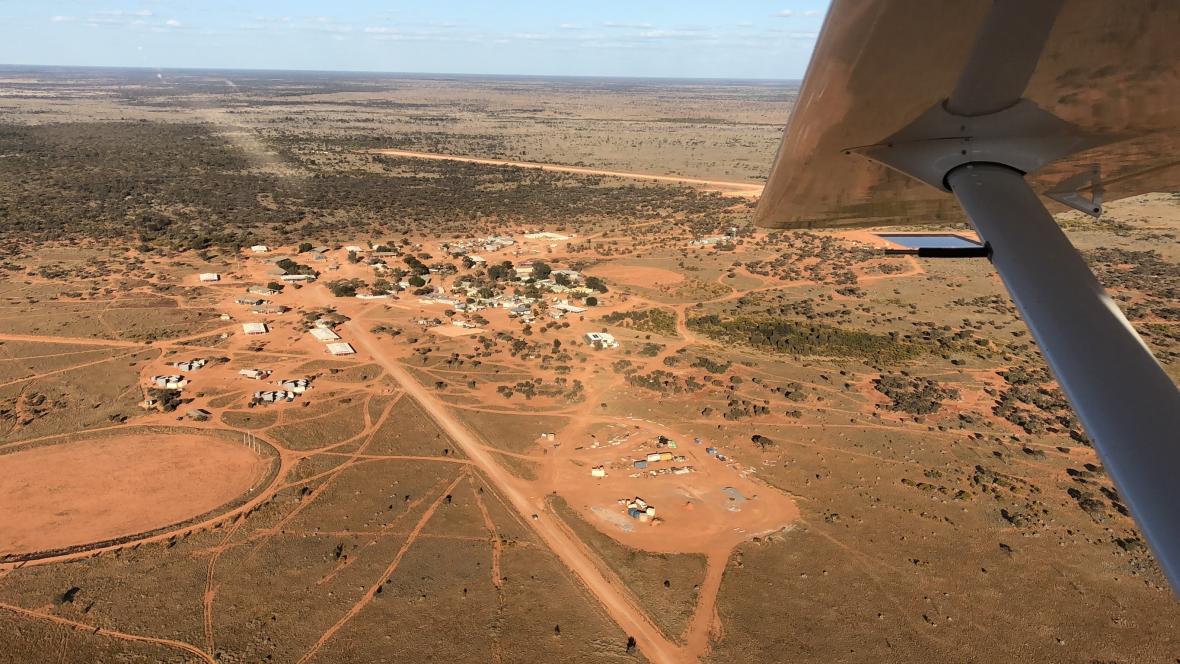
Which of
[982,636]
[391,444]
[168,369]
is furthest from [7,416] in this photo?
[982,636]

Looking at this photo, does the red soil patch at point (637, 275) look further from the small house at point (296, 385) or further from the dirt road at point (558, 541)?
the small house at point (296, 385)

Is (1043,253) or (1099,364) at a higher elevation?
(1043,253)

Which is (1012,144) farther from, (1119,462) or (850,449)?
(850,449)

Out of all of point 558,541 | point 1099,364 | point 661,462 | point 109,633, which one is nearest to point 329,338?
point 109,633

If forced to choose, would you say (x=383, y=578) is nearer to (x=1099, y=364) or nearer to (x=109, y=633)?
(x=109, y=633)

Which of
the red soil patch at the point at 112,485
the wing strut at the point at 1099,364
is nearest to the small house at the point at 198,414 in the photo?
the red soil patch at the point at 112,485
